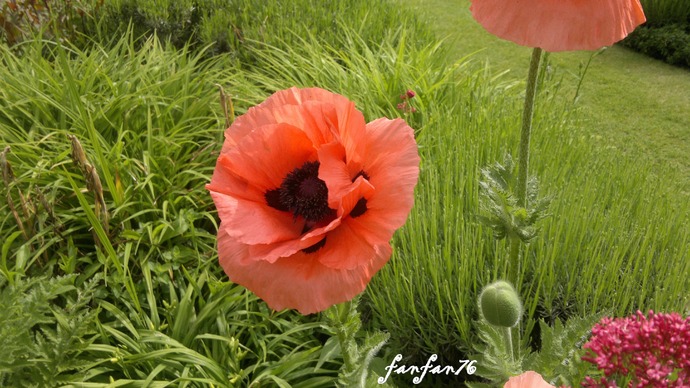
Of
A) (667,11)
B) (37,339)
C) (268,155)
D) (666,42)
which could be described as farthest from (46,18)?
(667,11)

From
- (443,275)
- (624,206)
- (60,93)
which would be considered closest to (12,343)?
(443,275)

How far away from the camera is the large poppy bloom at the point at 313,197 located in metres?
0.81

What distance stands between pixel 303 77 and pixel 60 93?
1.01 m

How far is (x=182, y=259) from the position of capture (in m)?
2.16

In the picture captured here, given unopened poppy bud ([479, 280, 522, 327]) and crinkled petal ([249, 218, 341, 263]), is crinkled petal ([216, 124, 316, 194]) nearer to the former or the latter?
crinkled petal ([249, 218, 341, 263])

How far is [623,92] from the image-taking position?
16.2 ft

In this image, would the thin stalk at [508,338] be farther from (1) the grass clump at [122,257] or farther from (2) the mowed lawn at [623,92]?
(2) the mowed lawn at [623,92]

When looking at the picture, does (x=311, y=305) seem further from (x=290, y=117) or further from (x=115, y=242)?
(x=115, y=242)

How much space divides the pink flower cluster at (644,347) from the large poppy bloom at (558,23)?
0.38 meters

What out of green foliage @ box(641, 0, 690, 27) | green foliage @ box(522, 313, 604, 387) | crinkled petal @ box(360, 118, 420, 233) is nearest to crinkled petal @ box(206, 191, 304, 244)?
crinkled petal @ box(360, 118, 420, 233)

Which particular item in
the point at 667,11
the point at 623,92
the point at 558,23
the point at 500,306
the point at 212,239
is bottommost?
the point at 623,92

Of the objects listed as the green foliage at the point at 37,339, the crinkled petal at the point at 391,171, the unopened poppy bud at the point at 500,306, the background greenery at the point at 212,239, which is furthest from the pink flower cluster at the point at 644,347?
the green foliage at the point at 37,339

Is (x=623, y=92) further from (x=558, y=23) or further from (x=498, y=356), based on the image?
(x=558, y=23)

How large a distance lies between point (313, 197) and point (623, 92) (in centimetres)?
456
